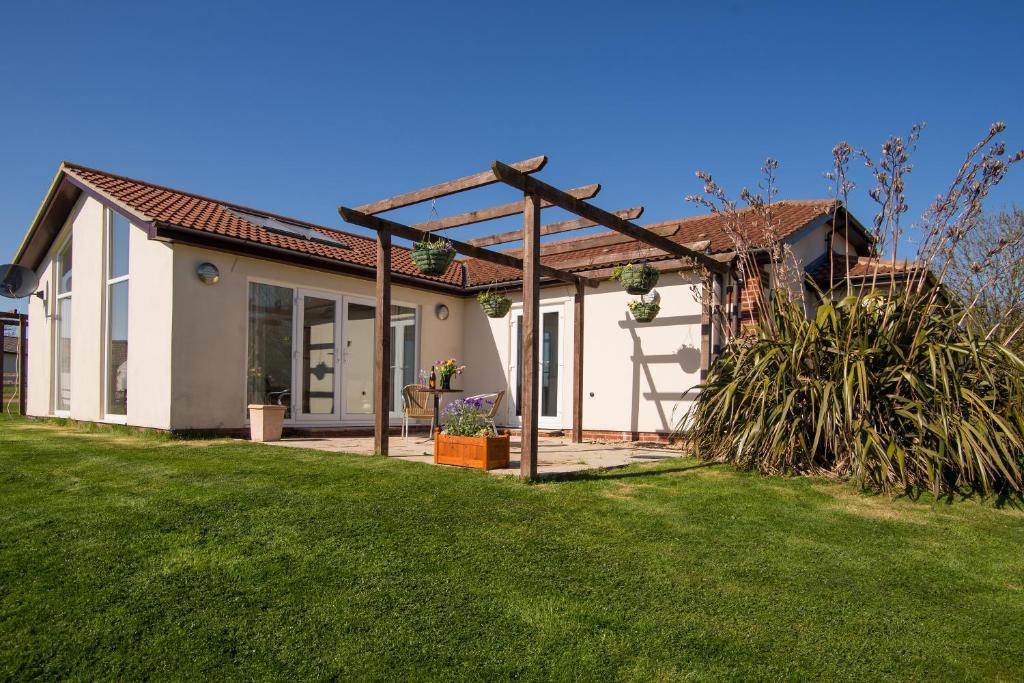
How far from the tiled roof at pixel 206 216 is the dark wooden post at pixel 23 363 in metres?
5.15

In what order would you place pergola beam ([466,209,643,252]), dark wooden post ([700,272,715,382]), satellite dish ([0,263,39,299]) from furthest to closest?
satellite dish ([0,263,39,299]), dark wooden post ([700,272,715,382]), pergola beam ([466,209,643,252])

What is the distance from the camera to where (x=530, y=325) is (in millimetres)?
Answer: 5336

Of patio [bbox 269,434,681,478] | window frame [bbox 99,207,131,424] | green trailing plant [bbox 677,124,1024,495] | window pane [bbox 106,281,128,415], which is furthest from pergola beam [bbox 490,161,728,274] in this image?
window pane [bbox 106,281,128,415]

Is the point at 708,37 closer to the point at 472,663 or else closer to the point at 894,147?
the point at 894,147

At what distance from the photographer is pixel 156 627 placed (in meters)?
2.52

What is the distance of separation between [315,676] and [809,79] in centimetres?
1019

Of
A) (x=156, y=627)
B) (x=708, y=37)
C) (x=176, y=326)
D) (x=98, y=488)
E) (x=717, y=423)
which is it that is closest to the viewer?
(x=156, y=627)

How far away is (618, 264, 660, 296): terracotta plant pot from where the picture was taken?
7406 mm

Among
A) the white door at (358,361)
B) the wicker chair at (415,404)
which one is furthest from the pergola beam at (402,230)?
the white door at (358,361)

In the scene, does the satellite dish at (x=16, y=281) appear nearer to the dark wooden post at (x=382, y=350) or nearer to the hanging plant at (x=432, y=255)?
the dark wooden post at (x=382, y=350)

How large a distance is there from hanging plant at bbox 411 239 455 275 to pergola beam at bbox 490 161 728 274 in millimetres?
1249

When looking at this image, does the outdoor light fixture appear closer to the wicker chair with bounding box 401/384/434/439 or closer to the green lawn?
the wicker chair with bounding box 401/384/434/439

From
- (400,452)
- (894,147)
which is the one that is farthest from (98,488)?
(894,147)

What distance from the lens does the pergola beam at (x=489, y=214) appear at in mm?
5723
